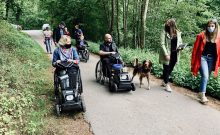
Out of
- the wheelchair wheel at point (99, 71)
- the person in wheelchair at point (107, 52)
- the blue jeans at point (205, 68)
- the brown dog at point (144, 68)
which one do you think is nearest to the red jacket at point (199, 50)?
the blue jeans at point (205, 68)

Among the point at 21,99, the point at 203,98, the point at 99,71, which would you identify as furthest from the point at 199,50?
the point at 21,99

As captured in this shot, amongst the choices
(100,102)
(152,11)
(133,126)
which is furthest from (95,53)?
(133,126)

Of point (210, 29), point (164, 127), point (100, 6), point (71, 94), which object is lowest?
point (164, 127)

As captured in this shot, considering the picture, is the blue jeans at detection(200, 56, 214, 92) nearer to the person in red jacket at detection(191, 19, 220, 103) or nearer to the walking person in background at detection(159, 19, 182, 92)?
the person in red jacket at detection(191, 19, 220, 103)

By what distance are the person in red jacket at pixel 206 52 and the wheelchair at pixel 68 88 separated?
3.22 metres

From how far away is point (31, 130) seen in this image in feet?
21.1

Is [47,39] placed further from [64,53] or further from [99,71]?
[64,53]

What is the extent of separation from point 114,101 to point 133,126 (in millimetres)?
1978

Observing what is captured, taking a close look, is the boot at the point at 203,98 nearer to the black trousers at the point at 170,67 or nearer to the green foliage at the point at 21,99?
the black trousers at the point at 170,67

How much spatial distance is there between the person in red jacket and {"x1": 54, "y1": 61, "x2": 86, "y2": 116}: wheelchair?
3215mm

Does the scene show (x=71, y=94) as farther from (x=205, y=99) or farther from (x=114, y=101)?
(x=205, y=99)

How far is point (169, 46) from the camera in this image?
10273 mm

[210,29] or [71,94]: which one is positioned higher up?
[210,29]

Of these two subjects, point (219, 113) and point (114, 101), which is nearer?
point (219, 113)
